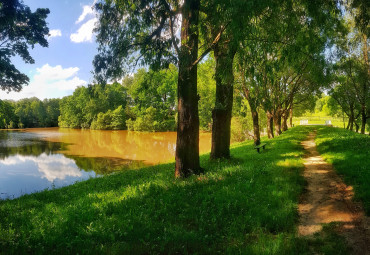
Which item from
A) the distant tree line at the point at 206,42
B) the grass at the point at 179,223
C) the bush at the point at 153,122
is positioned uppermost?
the distant tree line at the point at 206,42

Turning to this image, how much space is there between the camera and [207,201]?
19.6ft

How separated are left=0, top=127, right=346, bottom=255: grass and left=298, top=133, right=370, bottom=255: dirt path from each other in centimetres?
27

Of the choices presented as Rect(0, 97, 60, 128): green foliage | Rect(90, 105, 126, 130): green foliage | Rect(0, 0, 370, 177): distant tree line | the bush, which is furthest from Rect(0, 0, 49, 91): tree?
Rect(0, 97, 60, 128): green foliage

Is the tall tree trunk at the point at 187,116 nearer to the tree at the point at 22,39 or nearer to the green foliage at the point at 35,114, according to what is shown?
the tree at the point at 22,39

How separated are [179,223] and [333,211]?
149 inches

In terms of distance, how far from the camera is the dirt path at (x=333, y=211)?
4.29 metres

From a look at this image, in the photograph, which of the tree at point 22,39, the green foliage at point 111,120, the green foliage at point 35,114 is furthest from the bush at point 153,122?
the green foliage at point 35,114

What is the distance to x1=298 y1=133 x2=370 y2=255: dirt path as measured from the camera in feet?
14.1

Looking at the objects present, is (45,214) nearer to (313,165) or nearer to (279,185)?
(279,185)

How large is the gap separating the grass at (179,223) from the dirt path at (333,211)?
0.27 meters

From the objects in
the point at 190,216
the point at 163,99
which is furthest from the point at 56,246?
the point at 163,99

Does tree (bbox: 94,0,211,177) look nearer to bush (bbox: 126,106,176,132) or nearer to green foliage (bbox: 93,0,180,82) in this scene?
green foliage (bbox: 93,0,180,82)

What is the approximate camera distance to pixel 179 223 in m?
4.93

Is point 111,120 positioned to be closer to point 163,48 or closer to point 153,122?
point 153,122
